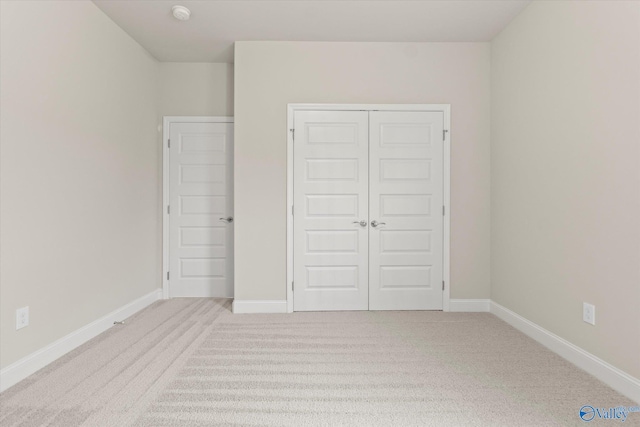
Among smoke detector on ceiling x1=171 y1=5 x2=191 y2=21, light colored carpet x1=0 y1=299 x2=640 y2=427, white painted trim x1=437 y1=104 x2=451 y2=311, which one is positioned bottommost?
light colored carpet x1=0 y1=299 x2=640 y2=427

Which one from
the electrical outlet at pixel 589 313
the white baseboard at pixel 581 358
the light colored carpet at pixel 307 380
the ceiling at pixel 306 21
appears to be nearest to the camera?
the light colored carpet at pixel 307 380

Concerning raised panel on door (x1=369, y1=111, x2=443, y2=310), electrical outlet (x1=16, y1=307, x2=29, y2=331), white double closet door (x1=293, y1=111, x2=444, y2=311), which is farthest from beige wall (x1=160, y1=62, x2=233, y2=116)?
electrical outlet (x1=16, y1=307, x2=29, y2=331)

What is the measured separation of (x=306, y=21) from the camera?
310 centimetres

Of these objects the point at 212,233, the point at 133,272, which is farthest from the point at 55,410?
the point at 212,233

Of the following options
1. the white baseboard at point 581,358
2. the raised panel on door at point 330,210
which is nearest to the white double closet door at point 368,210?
the raised panel on door at point 330,210

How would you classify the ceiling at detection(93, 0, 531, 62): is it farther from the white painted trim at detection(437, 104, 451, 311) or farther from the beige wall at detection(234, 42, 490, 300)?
the white painted trim at detection(437, 104, 451, 311)

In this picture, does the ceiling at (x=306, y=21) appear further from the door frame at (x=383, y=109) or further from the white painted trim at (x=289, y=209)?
the white painted trim at (x=289, y=209)

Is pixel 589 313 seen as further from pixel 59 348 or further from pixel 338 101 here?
pixel 59 348

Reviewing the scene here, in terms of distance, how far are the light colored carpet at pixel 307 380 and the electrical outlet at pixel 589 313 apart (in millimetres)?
356

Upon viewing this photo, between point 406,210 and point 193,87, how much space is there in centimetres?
288

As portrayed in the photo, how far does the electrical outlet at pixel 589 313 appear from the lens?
7.26 feet

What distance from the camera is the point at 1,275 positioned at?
2.01 m

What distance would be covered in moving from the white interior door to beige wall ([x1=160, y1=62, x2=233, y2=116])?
0.73 ft

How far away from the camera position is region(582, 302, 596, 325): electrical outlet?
7.26 ft
